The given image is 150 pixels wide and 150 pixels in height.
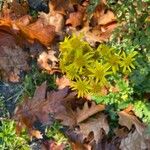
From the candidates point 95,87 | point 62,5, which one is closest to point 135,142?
point 95,87

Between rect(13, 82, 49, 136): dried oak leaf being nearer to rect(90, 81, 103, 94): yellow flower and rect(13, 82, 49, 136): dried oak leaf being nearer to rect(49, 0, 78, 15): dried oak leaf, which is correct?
rect(90, 81, 103, 94): yellow flower

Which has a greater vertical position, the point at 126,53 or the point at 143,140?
the point at 126,53

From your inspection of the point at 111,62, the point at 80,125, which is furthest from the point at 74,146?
the point at 111,62

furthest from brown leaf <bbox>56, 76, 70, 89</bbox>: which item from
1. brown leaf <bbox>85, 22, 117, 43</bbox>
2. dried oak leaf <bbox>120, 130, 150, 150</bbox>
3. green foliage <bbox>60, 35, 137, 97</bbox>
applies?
dried oak leaf <bbox>120, 130, 150, 150</bbox>

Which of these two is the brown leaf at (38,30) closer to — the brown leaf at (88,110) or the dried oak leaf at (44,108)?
the dried oak leaf at (44,108)

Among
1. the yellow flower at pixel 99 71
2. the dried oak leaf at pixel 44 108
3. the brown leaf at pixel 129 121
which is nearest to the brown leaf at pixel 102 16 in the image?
the yellow flower at pixel 99 71

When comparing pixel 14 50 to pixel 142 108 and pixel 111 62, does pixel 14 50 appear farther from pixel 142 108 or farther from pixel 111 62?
pixel 142 108
